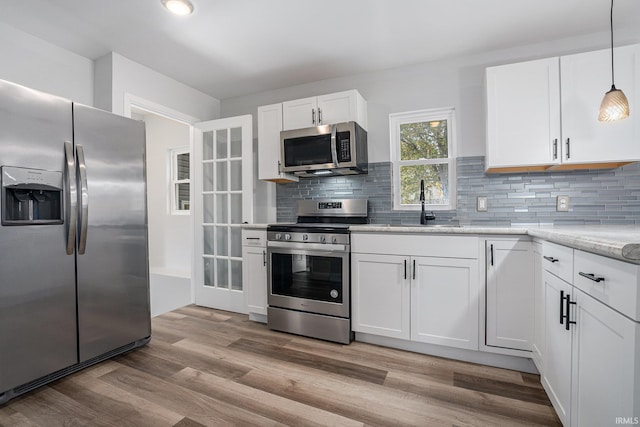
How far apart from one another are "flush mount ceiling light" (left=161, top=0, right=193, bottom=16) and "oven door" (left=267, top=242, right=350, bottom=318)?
1.85 m

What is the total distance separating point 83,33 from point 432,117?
2986 millimetres

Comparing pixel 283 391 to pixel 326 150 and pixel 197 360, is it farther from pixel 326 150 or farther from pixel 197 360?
pixel 326 150

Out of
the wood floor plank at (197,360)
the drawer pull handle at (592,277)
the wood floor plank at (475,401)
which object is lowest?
the wood floor plank at (197,360)

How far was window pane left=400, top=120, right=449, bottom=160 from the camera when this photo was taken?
9.48 feet

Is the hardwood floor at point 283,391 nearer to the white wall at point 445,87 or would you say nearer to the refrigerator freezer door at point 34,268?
the refrigerator freezer door at point 34,268

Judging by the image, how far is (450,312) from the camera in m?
2.17

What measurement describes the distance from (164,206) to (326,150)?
3.39 metres

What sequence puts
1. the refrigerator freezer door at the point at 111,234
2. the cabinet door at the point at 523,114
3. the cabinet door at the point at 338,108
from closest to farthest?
the refrigerator freezer door at the point at 111,234, the cabinet door at the point at 523,114, the cabinet door at the point at 338,108

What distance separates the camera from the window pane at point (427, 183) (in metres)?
2.87

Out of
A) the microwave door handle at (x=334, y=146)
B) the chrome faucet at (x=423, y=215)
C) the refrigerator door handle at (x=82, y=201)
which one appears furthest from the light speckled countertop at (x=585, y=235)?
the refrigerator door handle at (x=82, y=201)

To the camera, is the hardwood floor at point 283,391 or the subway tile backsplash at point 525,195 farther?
the subway tile backsplash at point 525,195

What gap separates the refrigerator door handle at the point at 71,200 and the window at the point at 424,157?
8.26 ft

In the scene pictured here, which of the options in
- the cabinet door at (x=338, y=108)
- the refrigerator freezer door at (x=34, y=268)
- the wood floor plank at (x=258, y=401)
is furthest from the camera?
the cabinet door at (x=338, y=108)

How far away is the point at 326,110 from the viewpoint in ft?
9.45
